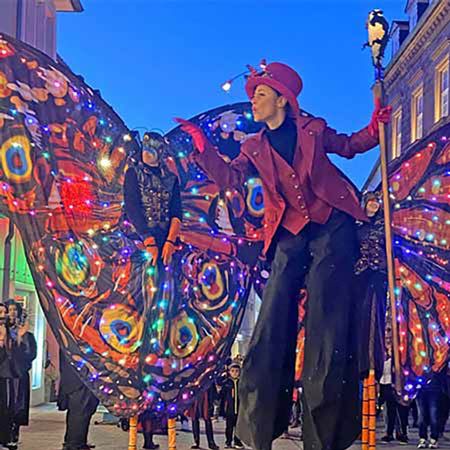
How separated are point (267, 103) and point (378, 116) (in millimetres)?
406

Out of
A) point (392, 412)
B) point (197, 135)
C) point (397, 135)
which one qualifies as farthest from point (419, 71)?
point (197, 135)

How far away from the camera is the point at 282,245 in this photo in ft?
9.95

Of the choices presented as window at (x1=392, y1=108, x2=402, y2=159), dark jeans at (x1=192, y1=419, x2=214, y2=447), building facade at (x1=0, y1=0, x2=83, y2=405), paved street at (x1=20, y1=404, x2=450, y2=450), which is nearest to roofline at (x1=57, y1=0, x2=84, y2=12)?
building facade at (x1=0, y1=0, x2=83, y2=405)

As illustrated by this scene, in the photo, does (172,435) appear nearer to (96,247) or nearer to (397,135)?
(96,247)

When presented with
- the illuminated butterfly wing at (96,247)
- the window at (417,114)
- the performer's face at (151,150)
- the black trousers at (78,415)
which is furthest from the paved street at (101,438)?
the window at (417,114)

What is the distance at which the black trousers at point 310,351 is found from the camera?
9.51 ft

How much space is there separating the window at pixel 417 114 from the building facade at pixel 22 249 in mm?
8970

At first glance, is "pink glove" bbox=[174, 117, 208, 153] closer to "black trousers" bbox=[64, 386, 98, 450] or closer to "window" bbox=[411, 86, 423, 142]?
"black trousers" bbox=[64, 386, 98, 450]

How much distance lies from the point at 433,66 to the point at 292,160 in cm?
1743

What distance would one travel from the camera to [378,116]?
2.98m

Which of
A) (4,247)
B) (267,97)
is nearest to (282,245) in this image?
(267,97)

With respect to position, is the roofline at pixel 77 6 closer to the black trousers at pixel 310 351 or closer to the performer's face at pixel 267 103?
the performer's face at pixel 267 103

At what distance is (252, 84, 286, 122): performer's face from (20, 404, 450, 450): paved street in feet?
15.3

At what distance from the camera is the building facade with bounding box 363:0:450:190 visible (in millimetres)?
18797
